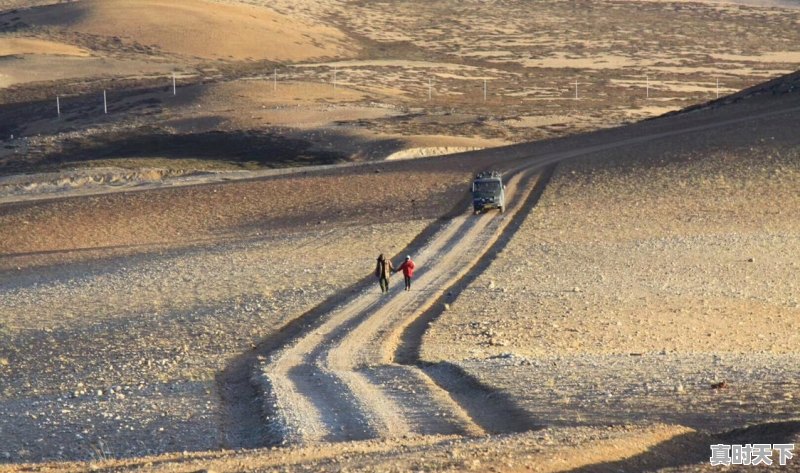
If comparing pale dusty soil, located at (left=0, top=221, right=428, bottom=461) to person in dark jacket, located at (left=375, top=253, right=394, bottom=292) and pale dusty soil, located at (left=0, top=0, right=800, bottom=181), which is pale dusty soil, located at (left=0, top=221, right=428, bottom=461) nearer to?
person in dark jacket, located at (left=375, top=253, right=394, bottom=292)

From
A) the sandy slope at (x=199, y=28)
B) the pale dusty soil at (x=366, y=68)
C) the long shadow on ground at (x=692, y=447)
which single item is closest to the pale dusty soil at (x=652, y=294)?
the long shadow on ground at (x=692, y=447)

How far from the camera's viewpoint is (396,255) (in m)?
34.8

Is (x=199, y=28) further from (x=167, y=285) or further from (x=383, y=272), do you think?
(x=383, y=272)

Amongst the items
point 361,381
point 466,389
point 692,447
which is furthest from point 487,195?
point 692,447

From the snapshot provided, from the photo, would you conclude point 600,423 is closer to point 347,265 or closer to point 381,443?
point 381,443

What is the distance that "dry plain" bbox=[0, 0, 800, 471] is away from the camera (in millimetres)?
14758

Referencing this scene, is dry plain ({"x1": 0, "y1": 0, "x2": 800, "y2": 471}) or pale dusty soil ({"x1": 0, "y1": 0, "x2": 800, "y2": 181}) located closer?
dry plain ({"x1": 0, "y1": 0, "x2": 800, "y2": 471})

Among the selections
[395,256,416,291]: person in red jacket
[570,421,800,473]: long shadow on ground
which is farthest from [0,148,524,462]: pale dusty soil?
[570,421,800,473]: long shadow on ground

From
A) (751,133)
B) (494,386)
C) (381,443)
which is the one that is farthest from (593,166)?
(381,443)

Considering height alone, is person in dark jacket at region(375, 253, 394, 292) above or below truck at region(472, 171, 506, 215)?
above

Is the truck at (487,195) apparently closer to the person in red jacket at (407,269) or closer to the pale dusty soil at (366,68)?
the person in red jacket at (407,269)

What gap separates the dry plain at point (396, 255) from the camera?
48.4ft

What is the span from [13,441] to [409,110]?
215 feet

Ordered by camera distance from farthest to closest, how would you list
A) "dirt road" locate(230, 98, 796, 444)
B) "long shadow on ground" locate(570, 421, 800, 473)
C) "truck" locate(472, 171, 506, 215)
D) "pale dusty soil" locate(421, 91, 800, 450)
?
"truck" locate(472, 171, 506, 215), "pale dusty soil" locate(421, 91, 800, 450), "dirt road" locate(230, 98, 796, 444), "long shadow on ground" locate(570, 421, 800, 473)
